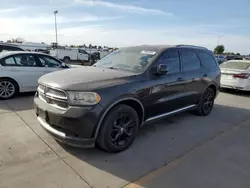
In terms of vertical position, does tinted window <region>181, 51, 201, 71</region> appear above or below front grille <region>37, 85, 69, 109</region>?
above

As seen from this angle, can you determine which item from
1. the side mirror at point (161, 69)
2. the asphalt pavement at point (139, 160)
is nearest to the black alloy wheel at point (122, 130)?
the asphalt pavement at point (139, 160)

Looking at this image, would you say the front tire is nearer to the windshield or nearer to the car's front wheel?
the windshield

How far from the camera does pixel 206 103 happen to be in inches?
226

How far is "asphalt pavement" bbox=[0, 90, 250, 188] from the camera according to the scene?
9.37ft

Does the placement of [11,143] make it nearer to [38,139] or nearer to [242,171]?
[38,139]

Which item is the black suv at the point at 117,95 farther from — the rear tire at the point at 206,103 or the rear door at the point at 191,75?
the rear tire at the point at 206,103

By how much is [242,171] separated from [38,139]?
3.32 metres

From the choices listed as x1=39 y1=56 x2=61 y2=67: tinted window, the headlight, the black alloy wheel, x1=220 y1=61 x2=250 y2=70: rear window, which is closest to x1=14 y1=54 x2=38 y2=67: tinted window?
x1=39 y1=56 x2=61 y2=67: tinted window

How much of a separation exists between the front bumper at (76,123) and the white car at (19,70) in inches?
158

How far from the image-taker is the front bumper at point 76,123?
3.06 m

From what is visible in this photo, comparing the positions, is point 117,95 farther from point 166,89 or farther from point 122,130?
point 166,89

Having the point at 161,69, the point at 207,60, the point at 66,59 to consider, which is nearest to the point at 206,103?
the point at 207,60

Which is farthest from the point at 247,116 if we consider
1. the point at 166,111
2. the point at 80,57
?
the point at 80,57

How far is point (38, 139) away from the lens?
3914 millimetres
